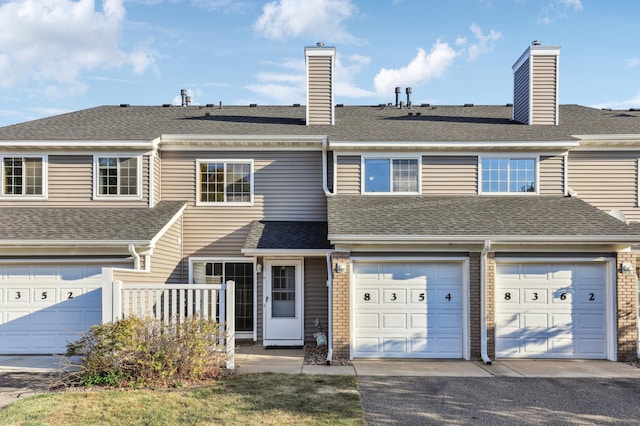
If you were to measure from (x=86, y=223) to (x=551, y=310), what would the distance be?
1086 centimetres

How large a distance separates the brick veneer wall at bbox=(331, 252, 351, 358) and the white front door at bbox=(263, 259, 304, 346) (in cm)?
235

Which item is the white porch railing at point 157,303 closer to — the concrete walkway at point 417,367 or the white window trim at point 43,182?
the concrete walkway at point 417,367

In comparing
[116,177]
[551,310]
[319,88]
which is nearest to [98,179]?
[116,177]

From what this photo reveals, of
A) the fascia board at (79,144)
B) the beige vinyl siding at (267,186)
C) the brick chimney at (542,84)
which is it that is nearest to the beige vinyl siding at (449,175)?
the beige vinyl siding at (267,186)

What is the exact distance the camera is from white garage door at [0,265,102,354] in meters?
11.3

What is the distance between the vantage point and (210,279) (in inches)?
527

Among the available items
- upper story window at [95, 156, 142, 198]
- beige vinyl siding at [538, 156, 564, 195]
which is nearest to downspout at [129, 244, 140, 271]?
upper story window at [95, 156, 142, 198]

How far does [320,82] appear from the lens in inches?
584

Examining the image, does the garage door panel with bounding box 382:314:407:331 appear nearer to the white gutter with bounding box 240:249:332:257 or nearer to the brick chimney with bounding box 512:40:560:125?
the white gutter with bounding box 240:249:332:257

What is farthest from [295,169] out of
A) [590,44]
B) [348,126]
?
[590,44]

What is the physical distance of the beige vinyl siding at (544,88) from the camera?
1498cm

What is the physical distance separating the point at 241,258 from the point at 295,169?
9.19 ft

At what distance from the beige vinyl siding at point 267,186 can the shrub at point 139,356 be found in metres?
5.21

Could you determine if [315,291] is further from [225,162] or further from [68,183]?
[68,183]
